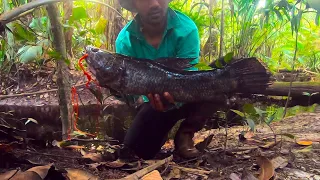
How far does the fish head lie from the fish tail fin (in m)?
0.55

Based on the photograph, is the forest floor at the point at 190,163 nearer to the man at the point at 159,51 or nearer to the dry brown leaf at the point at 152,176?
the dry brown leaf at the point at 152,176

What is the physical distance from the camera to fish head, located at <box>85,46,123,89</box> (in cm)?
154

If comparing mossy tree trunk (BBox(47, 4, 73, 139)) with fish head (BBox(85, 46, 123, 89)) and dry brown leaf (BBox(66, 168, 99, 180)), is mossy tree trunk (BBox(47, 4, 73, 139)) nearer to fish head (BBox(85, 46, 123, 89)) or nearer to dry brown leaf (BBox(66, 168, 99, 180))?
fish head (BBox(85, 46, 123, 89))

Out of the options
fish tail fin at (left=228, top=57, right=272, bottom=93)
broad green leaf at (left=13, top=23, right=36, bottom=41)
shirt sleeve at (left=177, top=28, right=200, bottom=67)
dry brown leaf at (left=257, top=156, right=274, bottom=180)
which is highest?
broad green leaf at (left=13, top=23, right=36, bottom=41)

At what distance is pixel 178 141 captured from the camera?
2.06 meters

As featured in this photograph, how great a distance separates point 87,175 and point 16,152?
0.40m

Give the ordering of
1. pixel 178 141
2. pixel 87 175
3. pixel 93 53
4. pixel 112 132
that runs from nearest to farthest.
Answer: pixel 87 175
pixel 93 53
pixel 178 141
pixel 112 132

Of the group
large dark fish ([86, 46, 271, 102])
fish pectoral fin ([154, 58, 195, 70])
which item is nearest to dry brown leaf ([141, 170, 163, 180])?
large dark fish ([86, 46, 271, 102])

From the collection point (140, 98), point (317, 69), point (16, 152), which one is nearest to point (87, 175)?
point (16, 152)

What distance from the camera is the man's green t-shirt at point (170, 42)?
6.71 feet

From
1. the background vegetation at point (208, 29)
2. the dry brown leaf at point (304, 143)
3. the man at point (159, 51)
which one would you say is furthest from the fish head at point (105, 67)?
the dry brown leaf at point (304, 143)

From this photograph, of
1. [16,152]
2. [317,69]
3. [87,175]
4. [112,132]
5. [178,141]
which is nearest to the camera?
[87,175]

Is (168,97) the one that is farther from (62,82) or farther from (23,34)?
(23,34)

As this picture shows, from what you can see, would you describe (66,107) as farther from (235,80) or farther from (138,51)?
(235,80)
